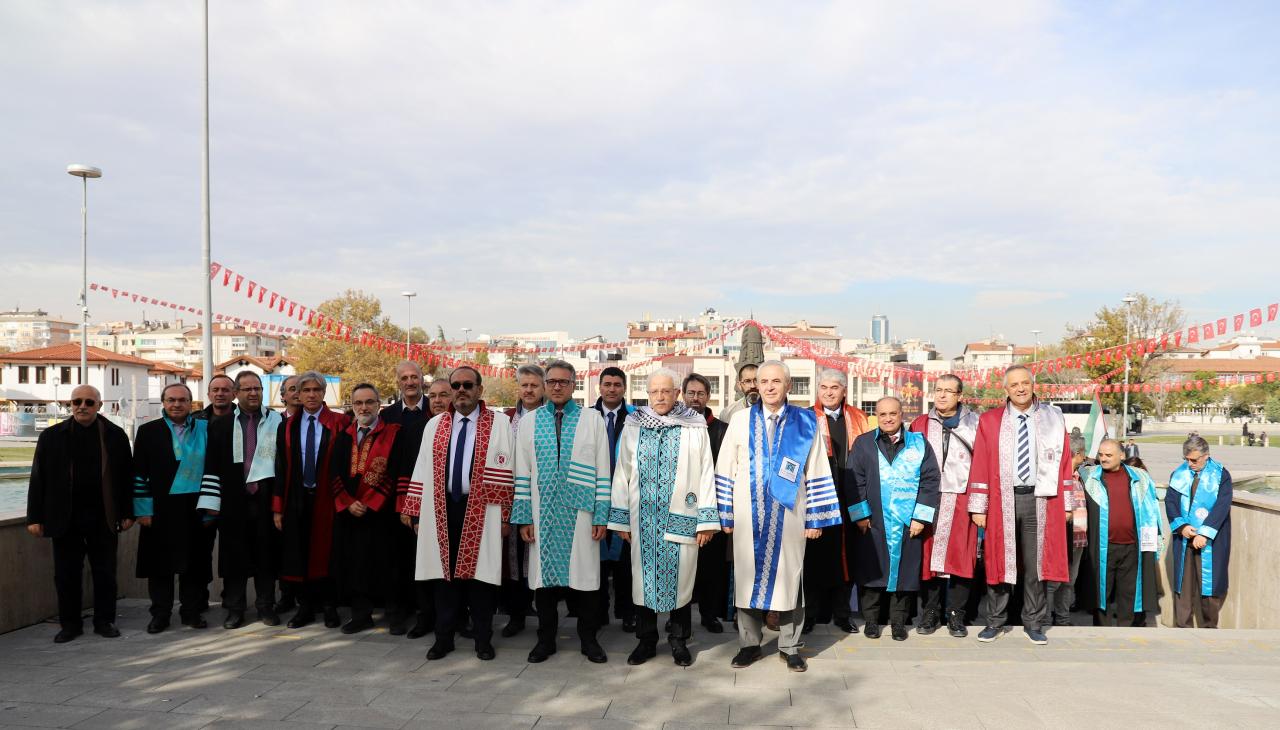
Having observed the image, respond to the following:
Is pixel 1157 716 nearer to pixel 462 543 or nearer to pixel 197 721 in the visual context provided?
pixel 462 543

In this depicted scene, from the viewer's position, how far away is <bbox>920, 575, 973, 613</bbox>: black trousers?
5609mm

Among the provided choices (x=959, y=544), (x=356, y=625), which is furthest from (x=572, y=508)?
(x=959, y=544)

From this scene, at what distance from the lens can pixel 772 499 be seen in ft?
16.3

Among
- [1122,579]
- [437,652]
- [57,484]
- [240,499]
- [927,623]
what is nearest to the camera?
[437,652]

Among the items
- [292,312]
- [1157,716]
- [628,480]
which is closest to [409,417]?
[628,480]

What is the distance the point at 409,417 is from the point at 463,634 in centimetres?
164

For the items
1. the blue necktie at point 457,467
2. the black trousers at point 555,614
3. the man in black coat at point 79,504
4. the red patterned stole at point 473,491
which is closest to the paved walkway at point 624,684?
the black trousers at point 555,614

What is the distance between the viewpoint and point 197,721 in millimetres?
4023

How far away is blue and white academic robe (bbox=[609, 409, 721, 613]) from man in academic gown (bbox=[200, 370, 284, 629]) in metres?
2.68

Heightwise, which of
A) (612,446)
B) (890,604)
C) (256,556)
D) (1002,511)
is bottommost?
(890,604)

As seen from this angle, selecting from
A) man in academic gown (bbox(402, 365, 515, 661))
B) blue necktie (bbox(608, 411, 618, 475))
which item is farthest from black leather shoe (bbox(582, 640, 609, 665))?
blue necktie (bbox(608, 411, 618, 475))

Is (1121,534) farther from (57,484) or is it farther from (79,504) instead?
(57,484)

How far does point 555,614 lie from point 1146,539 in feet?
16.8

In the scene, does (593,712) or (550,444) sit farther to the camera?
(550,444)
